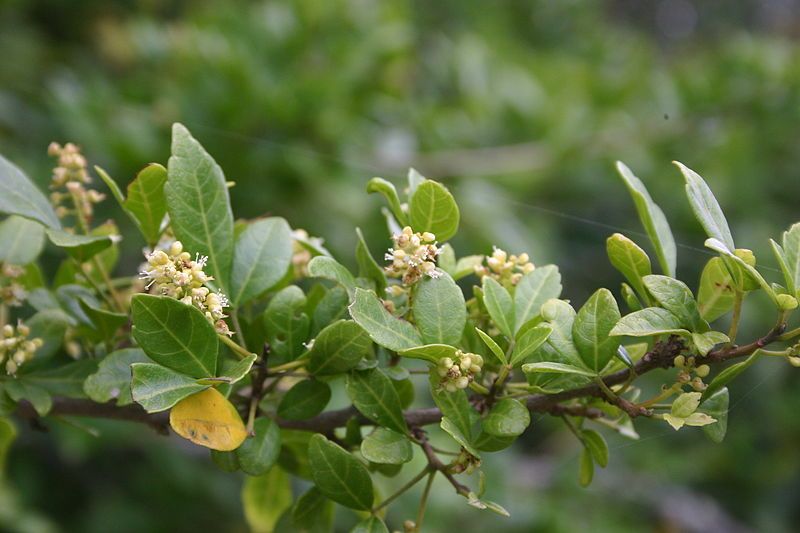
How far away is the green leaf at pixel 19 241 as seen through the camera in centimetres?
74

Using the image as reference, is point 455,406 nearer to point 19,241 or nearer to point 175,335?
point 175,335

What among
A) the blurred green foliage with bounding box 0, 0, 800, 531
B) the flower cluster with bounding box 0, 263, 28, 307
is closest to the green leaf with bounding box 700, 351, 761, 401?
the flower cluster with bounding box 0, 263, 28, 307

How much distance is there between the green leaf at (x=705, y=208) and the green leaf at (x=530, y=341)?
5.1 inches

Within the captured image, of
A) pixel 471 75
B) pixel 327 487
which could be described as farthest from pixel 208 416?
pixel 471 75

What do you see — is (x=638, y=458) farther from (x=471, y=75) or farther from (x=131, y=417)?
(x=131, y=417)

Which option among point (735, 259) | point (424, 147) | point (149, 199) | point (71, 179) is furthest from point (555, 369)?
point (424, 147)

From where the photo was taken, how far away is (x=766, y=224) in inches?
107

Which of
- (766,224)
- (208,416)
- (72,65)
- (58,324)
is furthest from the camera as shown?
(72,65)

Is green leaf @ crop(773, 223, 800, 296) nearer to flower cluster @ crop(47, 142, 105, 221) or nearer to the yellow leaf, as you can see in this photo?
the yellow leaf

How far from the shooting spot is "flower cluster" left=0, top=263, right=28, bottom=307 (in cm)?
71

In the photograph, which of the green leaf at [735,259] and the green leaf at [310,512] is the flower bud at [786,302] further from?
the green leaf at [310,512]

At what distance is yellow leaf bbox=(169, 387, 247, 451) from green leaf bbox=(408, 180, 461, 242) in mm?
195

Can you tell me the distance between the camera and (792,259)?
580mm

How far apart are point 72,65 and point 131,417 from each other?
8.57 feet
